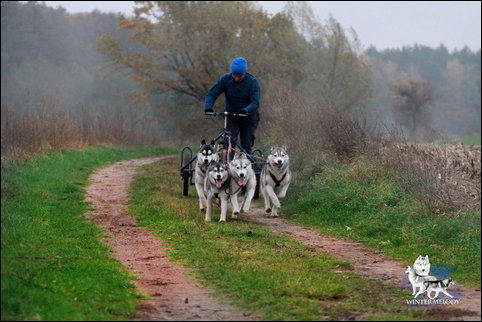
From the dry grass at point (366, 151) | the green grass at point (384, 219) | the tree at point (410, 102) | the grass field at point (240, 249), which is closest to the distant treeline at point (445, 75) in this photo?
the tree at point (410, 102)

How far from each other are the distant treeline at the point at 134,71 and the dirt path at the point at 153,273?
6.01 metres

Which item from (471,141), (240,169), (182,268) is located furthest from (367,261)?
(471,141)

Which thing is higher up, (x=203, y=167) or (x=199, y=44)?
(x=199, y=44)

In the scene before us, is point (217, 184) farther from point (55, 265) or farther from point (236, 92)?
point (55, 265)

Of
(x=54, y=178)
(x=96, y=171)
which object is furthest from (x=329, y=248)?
(x=96, y=171)

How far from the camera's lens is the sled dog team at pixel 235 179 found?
36.0ft

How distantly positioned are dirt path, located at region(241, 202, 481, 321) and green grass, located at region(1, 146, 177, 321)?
2526 millimetres

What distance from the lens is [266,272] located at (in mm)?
7082

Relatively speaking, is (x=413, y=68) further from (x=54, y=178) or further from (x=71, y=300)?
(x=71, y=300)

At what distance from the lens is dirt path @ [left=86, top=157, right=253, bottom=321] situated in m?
5.68

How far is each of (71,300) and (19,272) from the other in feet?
2.18

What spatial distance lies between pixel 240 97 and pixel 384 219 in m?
3.58

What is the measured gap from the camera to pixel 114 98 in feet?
175

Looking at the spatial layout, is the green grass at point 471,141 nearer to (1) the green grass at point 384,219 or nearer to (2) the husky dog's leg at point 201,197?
(1) the green grass at point 384,219
